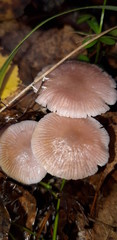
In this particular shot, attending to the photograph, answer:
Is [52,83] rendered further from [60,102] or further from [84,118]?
[84,118]

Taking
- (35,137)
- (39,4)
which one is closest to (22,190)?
(35,137)

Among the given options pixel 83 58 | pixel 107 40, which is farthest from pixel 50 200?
pixel 107 40

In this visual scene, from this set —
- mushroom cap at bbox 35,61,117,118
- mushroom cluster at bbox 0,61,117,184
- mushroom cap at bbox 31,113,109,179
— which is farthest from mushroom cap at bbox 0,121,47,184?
mushroom cap at bbox 35,61,117,118

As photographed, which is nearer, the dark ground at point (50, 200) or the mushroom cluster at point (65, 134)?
the mushroom cluster at point (65, 134)

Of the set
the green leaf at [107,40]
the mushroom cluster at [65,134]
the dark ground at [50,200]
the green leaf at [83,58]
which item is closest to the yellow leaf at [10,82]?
the dark ground at [50,200]

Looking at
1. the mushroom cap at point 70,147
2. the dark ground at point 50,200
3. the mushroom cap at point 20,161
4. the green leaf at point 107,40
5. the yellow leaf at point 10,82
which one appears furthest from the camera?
the yellow leaf at point 10,82

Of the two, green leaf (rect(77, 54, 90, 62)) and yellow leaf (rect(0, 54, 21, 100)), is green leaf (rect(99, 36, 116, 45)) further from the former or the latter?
yellow leaf (rect(0, 54, 21, 100))

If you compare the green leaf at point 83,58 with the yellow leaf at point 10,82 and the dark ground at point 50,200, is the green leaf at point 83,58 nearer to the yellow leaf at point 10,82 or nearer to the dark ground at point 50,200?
the dark ground at point 50,200
